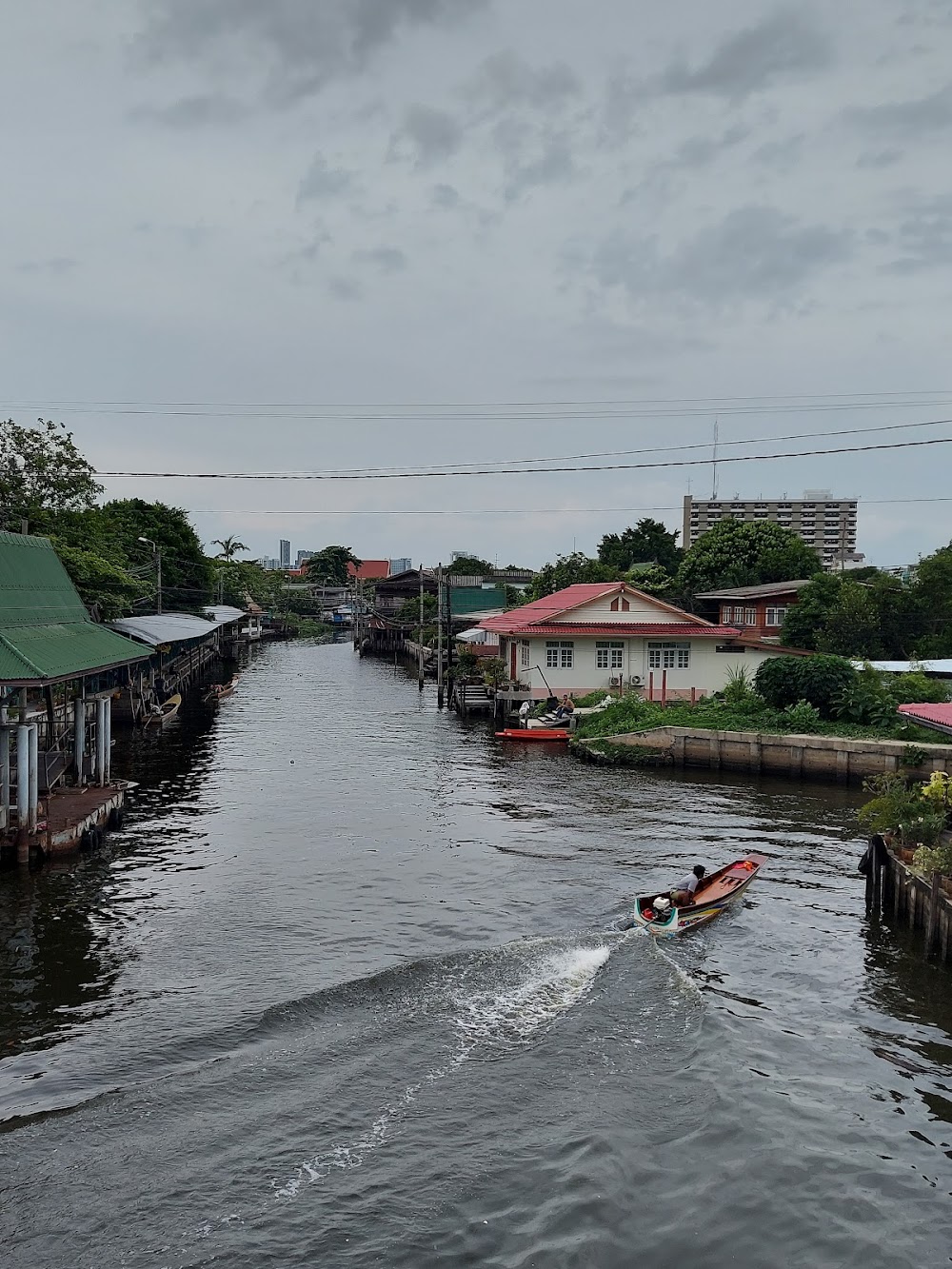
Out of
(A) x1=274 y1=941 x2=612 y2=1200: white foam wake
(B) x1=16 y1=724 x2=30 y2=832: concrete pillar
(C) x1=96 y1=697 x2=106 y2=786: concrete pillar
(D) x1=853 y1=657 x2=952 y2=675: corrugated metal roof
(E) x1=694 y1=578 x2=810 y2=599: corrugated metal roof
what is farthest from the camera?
(E) x1=694 y1=578 x2=810 y2=599: corrugated metal roof

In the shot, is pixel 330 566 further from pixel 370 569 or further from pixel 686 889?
pixel 686 889

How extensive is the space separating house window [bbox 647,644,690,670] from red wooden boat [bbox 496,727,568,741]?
7147mm

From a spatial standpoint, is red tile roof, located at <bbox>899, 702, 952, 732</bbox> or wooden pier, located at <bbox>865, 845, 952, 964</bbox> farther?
red tile roof, located at <bbox>899, 702, 952, 732</bbox>

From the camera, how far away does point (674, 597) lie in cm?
6669

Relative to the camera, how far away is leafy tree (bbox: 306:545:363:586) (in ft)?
554

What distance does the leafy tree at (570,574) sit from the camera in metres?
72.2

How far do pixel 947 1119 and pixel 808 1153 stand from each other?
89.6 inches

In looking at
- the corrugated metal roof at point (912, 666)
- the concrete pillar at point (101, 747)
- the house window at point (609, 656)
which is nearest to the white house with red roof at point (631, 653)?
the house window at point (609, 656)

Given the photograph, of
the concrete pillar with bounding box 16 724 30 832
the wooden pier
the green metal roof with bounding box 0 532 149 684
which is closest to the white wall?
the green metal roof with bounding box 0 532 149 684

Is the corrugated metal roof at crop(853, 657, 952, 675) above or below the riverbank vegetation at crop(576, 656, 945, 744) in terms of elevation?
above

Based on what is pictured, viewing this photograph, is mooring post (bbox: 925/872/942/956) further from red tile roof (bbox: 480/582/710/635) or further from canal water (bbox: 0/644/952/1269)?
red tile roof (bbox: 480/582/710/635)

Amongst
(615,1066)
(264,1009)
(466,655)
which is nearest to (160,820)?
(264,1009)

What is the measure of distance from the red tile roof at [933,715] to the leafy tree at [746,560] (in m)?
45.6

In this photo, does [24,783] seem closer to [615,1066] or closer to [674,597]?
[615,1066]
